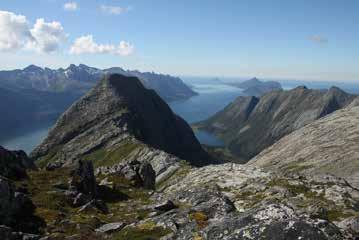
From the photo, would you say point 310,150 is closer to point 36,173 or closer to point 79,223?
point 36,173

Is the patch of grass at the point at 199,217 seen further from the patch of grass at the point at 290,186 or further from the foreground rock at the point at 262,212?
the patch of grass at the point at 290,186

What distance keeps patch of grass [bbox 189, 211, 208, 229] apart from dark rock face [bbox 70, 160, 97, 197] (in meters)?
27.1

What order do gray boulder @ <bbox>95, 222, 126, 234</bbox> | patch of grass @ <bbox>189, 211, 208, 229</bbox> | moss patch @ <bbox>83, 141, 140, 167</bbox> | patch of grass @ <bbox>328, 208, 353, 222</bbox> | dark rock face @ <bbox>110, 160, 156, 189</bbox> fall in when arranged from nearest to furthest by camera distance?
patch of grass @ <bbox>189, 211, 208, 229</bbox>
gray boulder @ <bbox>95, 222, 126, 234</bbox>
patch of grass @ <bbox>328, 208, 353, 222</bbox>
dark rock face @ <bbox>110, 160, 156, 189</bbox>
moss patch @ <bbox>83, 141, 140, 167</bbox>

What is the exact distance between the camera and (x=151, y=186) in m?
85.9

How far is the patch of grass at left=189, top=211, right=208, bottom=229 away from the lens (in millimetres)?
25297

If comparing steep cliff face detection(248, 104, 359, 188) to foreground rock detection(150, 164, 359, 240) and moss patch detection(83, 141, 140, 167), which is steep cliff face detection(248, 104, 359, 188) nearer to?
moss patch detection(83, 141, 140, 167)

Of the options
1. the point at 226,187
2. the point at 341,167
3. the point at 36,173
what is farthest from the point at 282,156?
the point at 36,173

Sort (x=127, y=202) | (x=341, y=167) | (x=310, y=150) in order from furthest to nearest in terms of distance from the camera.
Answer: (x=310, y=150) < (x=341, y=167) < (x=127, y=202)

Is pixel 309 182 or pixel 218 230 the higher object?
pixel 218 230

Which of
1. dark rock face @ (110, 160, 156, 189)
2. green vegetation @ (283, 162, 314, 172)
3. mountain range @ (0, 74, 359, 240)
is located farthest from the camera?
green vegetation @ (283, 162, 314, 172)

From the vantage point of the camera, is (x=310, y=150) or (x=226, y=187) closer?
(x=226, y=187)

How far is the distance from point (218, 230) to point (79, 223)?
52.6ft

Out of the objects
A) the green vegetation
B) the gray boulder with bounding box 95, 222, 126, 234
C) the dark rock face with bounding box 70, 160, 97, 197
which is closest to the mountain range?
the gray boulder with bounding box 95, 222, 126, 234

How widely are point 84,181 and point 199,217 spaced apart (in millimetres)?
30816
